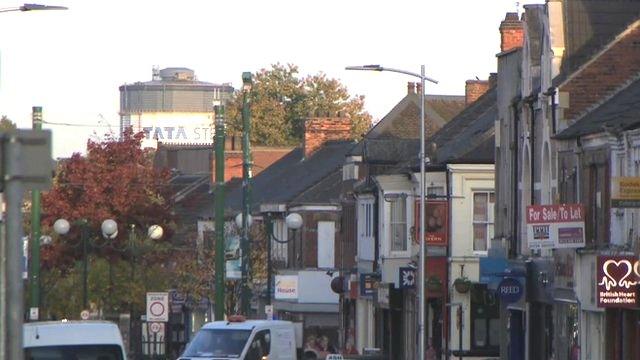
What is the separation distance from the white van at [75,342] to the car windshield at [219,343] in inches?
446

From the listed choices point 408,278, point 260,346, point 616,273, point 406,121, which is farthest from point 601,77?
point 406,121

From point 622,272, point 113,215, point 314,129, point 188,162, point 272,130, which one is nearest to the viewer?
point 622,272

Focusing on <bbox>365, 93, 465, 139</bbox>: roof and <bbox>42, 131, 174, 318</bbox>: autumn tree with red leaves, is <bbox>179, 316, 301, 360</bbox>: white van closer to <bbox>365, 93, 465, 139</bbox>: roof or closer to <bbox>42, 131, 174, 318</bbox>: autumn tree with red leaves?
<bbox>42, 131, 174, 318</bbox>: autumn tree with red leaves

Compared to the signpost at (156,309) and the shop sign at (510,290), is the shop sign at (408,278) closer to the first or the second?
the shop sign at (510,290)

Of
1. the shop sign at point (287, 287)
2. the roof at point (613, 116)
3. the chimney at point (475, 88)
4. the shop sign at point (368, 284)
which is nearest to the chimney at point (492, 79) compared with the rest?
the chimney at point (475, 88)

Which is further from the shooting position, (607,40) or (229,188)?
(229,188)

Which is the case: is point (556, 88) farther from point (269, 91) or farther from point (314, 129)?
point (269, 91)

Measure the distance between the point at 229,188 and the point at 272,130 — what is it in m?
10.5

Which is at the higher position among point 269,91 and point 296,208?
point 269,91

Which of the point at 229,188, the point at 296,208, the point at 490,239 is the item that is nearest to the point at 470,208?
the point at 490,239

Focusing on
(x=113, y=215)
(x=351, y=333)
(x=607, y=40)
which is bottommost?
(x=351, y=333)

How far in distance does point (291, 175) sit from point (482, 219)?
26943mm

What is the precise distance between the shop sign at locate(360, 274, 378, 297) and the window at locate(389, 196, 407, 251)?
250cm

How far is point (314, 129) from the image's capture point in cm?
8244
